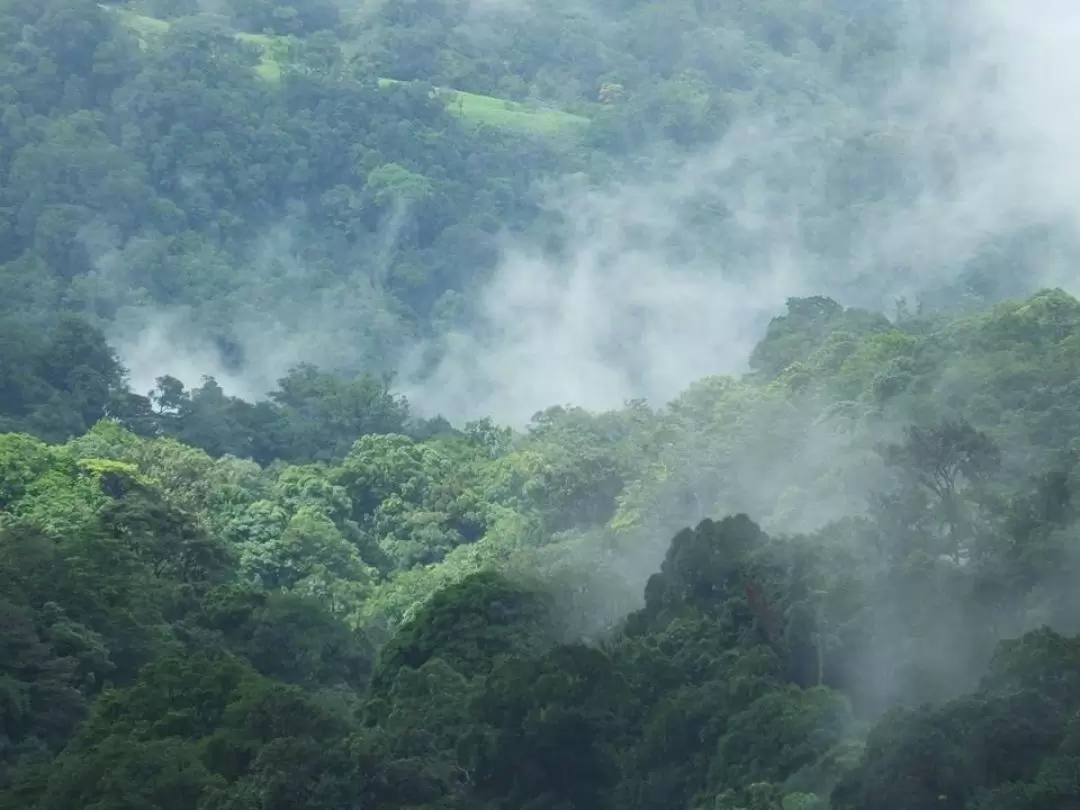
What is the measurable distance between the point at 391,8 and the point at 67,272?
35928 mm

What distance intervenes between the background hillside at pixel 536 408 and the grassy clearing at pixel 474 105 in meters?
0.42

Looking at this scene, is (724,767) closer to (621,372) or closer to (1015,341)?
(1015,341)

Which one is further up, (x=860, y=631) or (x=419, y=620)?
(x=419, y=620)

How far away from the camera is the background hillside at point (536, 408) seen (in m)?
28.3

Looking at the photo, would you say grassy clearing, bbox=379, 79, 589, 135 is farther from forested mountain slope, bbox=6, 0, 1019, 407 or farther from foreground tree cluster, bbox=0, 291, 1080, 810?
foreground tree cluster, bbox=0, 291, 1080, 810

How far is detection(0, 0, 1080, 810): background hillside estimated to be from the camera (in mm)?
28266

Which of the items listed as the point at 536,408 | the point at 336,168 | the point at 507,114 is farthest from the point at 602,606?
the point at 507,114

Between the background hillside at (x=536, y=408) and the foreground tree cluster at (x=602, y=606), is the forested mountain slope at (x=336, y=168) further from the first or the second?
the foreground tree cluster at (x=602, y=606)

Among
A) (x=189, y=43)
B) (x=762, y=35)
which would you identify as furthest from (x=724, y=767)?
(x=762, y=35)

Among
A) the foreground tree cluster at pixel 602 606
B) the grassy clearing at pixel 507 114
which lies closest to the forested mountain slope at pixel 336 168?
the grassy clearing at pixel 507 114

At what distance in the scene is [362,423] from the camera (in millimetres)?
68000

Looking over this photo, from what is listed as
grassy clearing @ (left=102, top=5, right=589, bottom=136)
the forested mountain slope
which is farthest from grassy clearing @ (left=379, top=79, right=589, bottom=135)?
the forested mountain slope

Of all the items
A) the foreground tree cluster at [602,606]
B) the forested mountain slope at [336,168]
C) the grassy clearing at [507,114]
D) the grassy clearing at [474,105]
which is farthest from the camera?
the grassy clearing at [507,114]

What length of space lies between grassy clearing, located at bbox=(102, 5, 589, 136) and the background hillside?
16.7 inches
